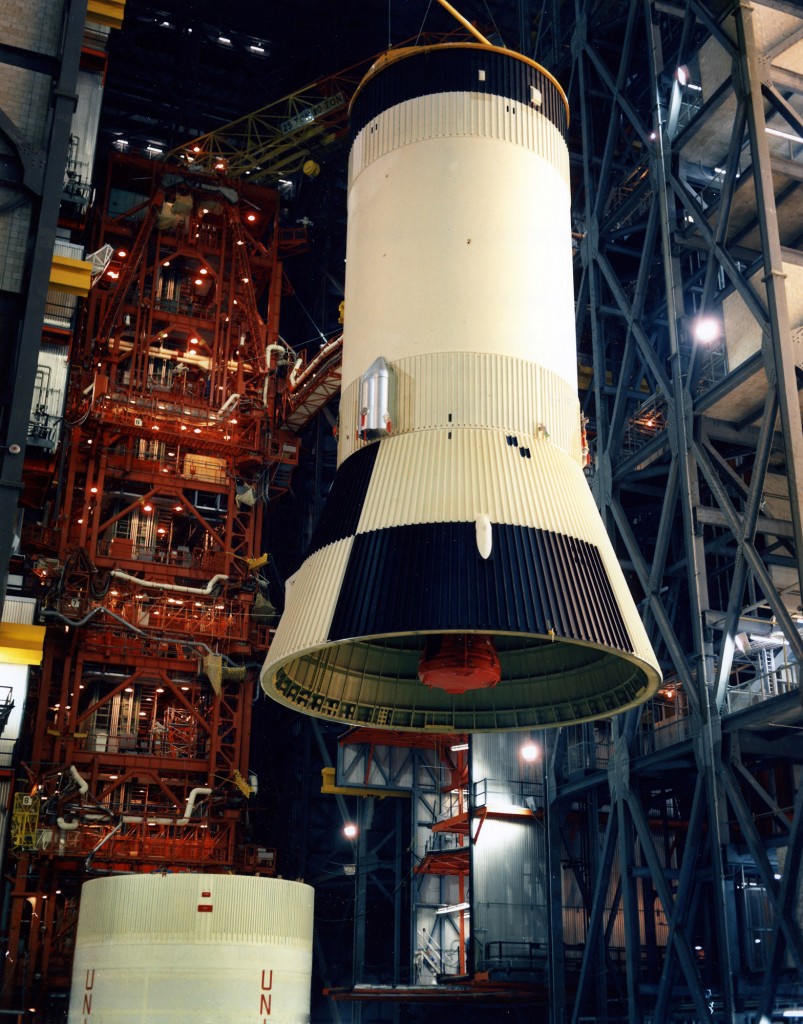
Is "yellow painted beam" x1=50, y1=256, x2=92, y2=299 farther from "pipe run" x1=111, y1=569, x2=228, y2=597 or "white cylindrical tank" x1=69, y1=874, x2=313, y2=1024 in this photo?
"pipe run" x1=111, y1=569, x2=228, y2=597

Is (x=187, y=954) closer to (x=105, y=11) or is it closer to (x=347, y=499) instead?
(x=347, y=499)

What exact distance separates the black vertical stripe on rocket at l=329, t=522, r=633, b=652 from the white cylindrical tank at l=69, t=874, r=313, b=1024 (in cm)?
748

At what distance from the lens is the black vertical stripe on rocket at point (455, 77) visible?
14.5m

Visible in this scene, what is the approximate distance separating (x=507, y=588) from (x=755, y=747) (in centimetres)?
1490

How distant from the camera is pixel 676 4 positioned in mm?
31609

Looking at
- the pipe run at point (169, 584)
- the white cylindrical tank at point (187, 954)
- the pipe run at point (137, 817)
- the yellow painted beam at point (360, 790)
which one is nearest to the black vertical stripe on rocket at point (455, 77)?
the white cylindrical tank at point (187, 954)

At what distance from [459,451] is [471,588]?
179cm

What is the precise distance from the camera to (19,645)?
81.6 feet

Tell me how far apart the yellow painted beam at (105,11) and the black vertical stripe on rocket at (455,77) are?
17551 mm

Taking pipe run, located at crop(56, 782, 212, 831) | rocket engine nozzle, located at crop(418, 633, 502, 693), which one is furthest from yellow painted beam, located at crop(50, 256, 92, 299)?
pipe run, located at crop(56, 782, 212, 831)

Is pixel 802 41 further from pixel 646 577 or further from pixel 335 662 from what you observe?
pixel 335 662

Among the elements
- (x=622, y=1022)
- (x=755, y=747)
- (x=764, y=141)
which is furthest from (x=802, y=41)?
(x=622, y=1022)

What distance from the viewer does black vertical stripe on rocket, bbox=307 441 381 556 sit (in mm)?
12844

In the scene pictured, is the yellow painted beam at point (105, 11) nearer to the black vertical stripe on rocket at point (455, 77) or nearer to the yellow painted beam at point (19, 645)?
the yellow painted beam at point (19, 645)
